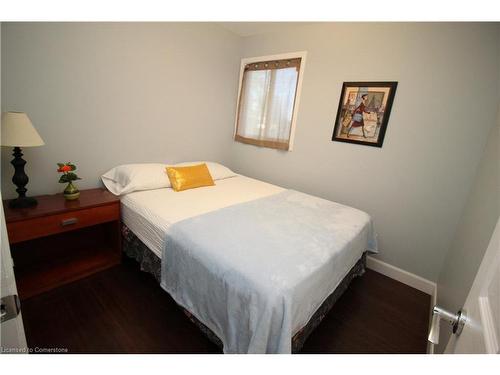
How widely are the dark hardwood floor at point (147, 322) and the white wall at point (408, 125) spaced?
0.68m

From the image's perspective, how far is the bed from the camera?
41.7 inches

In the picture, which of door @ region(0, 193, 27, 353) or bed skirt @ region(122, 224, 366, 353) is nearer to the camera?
door @ region(0, 193, 27, 353)

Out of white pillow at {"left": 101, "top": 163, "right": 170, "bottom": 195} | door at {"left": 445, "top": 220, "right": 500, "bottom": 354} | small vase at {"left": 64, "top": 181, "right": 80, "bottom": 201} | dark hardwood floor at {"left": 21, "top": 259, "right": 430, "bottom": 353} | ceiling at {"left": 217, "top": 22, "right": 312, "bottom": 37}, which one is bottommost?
dark hardwood floor at {"left": 21, "top": 259, "right": 430, "bottom": 353}

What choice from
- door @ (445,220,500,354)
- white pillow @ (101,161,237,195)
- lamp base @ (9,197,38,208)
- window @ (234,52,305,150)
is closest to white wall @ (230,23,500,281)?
window @ (234,52,305,150)

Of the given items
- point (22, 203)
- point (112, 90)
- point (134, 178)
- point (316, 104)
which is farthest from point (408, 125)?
point (22, 203)

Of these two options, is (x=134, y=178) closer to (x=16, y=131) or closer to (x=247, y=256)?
(x=16, y=131)

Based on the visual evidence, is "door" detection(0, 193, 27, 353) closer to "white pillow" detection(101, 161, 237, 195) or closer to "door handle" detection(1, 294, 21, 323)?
"door handle" detection(1, 294, 21, 323)

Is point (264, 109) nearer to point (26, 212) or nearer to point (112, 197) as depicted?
point (112, 197)

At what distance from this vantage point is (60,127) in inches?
73.9

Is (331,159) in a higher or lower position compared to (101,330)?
higher

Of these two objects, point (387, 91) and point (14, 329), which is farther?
point (387, 91)

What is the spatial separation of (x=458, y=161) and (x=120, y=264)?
9.87 ft

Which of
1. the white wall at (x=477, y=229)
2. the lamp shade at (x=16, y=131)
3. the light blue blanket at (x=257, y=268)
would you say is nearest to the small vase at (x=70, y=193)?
the lamp shade at (x=16, y=131)
